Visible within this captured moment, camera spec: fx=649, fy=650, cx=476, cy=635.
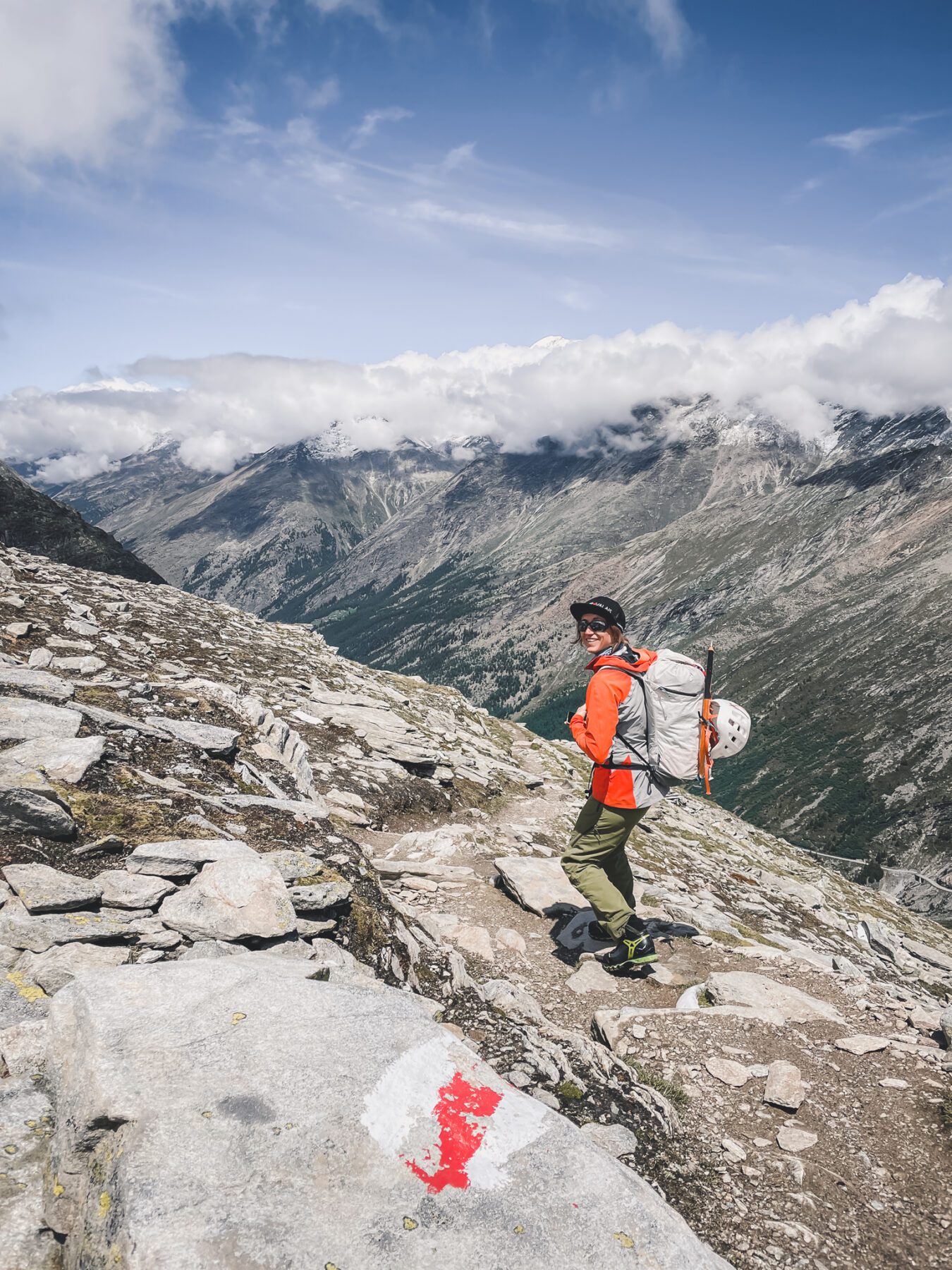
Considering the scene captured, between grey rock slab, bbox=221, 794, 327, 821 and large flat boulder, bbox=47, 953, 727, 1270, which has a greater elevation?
large flat boulder, bbox=47, 953, 727, 1270

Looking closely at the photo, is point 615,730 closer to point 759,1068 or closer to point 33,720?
point 759,1068

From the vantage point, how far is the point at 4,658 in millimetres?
16109

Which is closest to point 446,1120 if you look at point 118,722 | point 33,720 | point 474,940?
point 474,940

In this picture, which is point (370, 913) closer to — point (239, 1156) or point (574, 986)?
point (574, 986)

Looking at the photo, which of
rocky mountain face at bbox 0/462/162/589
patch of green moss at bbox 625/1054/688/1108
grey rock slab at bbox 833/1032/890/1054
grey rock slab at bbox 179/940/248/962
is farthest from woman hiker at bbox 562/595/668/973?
rocky mountain face at bbox 0/462/162/589

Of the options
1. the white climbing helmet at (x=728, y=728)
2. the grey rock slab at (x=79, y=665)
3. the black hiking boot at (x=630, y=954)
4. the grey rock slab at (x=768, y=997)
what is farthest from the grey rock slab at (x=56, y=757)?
the grey rock slab at (x=768, y=997)

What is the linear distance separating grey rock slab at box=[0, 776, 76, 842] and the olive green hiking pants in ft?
25.4

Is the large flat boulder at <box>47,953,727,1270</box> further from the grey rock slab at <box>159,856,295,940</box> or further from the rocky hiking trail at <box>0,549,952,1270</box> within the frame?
the grey rock slab at <box>159,856,295,940</box>

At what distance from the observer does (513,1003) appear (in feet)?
31.3

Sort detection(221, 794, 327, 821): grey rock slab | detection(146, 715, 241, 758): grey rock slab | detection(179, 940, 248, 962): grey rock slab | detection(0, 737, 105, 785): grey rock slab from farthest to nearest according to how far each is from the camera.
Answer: detection(146, 715, 241, 758): grey rock slab → detection(221, 794, 327, 821): grey rock slab → detection(0, 737, 105, 785): grey rock slab → detection(179, 940, 248, 962): grey rock slab

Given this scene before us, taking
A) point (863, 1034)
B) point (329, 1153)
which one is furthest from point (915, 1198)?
point (329, 1153)

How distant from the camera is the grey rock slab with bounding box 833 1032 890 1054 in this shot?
8.91 metres

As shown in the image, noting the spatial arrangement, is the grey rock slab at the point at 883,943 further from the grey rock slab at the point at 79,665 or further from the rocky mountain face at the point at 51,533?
the rocky mountain face at the point at 51,533

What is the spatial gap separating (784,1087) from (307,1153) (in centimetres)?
662
